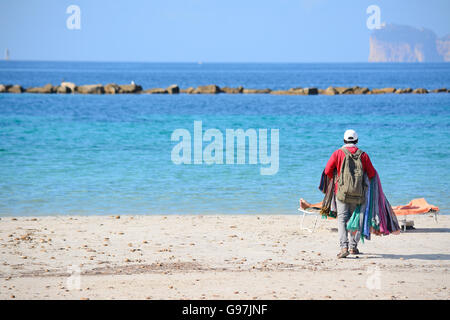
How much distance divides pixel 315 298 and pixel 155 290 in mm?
1845

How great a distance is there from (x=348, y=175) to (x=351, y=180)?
0.08 m

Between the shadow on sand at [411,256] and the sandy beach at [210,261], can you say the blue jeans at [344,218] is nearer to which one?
the sandy beach at [210,261]

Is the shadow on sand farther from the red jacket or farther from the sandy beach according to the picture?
the red jacket

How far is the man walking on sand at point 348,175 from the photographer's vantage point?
29.3 ft

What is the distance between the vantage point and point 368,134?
108 ft

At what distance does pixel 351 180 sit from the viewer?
890 cm

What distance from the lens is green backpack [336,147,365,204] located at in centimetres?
891

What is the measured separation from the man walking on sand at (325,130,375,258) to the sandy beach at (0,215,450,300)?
697 mm

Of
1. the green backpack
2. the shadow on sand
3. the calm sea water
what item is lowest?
the calm sea water

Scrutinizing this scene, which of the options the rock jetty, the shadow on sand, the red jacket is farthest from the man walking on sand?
the rock jetty

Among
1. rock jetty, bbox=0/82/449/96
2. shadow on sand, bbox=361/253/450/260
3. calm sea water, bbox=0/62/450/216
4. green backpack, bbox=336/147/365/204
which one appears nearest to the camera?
green backpack, bbox=336/147/365/204

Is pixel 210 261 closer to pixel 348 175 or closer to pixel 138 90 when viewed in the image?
pixel 348 175

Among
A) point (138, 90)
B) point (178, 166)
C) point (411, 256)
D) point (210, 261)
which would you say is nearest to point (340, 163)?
point (411, 256)
